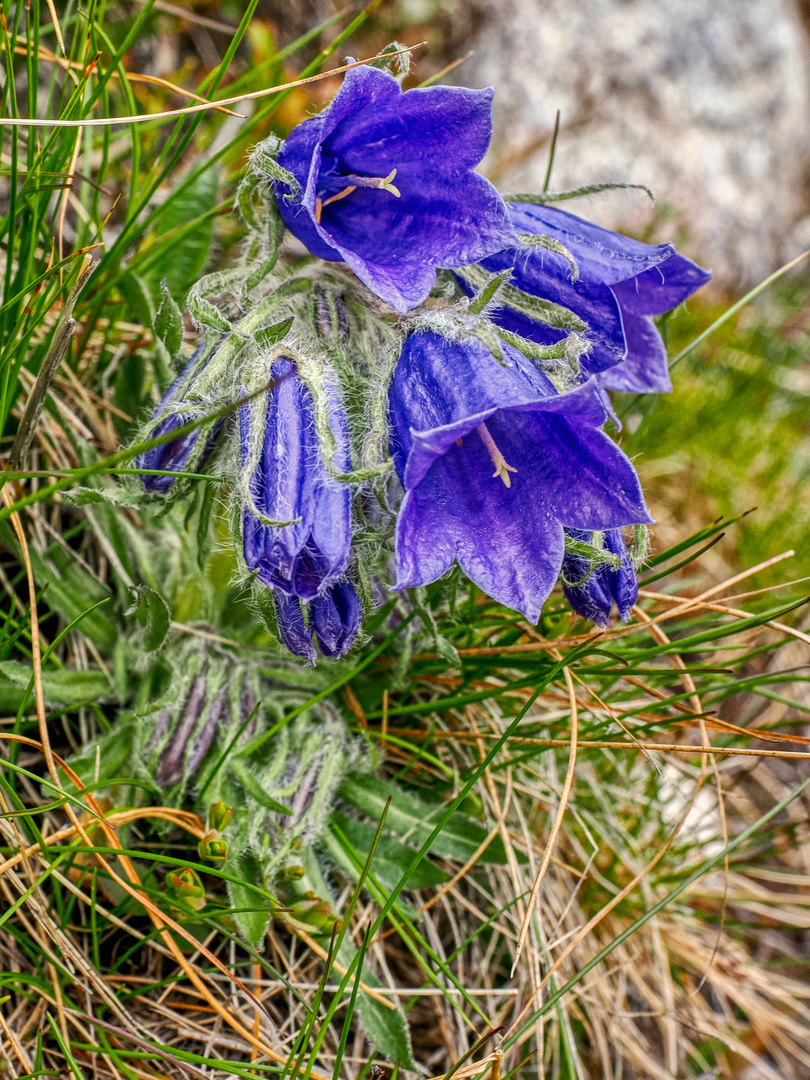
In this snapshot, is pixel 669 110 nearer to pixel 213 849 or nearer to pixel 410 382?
pixel 410 382

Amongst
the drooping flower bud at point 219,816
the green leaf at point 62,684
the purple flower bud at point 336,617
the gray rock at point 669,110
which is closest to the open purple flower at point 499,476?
the purple flower bud at point 336,617

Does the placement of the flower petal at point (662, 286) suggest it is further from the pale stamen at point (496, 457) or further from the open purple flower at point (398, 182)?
the pale stamen at point (496, 457)

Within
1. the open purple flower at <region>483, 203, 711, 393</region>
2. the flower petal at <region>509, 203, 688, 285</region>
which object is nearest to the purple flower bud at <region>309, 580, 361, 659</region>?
the open purple flower at <region>483, 203, 711, 393</region>

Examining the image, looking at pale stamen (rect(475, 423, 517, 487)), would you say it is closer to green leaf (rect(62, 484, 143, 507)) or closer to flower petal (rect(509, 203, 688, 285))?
flower petal (rect(509, 203, 688, 285))

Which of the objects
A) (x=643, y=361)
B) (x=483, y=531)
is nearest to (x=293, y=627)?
(x=483, y=531)

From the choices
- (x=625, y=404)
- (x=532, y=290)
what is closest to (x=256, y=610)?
(x=532, y=290)

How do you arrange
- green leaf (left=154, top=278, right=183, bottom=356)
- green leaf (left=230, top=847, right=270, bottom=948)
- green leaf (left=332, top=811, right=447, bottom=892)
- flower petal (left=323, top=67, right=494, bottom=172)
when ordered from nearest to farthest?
flower petal (left=323, top=67, right=494, bottom=172) < green leaf (left=154, top=278, right=183, bottom=356) < green leaf (left=230, top=847, right=270, bottom=948) < green leaf (left=332, top=811, right=447, bottom=892)

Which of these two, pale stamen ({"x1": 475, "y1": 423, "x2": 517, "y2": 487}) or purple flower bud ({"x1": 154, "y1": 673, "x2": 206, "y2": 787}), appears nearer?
pale stamen ({"x1": 475, "y1": 423, "x2": 517, "y2": 487})

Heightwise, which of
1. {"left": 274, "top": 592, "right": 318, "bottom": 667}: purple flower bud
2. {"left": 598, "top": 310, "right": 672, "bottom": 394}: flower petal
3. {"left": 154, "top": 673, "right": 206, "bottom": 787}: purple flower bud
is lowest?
{"left": 154, "top": 673, "right": 206, "bottom": 787}: purple flower bud
